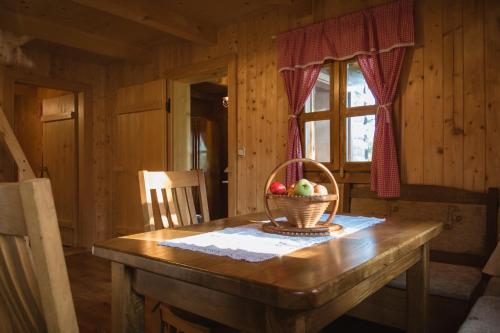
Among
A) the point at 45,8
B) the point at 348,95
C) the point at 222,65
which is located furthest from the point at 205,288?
the point at 45,8

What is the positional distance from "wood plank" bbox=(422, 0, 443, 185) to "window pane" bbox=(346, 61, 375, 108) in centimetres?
41

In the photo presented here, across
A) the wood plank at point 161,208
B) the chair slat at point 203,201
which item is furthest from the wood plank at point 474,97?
the wood plank at point 161,208

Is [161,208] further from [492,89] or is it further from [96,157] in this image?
[96,157]

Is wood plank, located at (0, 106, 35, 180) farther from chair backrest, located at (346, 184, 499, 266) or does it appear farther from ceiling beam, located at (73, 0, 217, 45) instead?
chair backrest, located at (346, 184, 499, 266)

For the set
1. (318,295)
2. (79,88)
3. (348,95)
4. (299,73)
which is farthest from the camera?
(79,88)

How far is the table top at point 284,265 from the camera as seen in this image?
0.81 m

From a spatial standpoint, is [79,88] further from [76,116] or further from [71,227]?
[71,227]

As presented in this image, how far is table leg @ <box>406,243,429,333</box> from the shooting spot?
1.60m

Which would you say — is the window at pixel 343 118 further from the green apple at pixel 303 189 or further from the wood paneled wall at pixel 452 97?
the green apple at pixel 303 189

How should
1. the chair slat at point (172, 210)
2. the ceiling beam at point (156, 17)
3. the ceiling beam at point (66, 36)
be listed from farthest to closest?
the ceiling beam at point (66, 36) < the ceiling beam at point (156, 17) < the chair slat at point (172, 210)

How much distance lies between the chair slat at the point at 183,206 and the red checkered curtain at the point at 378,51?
138 centimetres

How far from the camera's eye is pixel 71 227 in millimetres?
5012

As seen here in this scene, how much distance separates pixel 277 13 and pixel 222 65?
758 mm

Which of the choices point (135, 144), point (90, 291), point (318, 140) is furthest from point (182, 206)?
point (135, 144)
